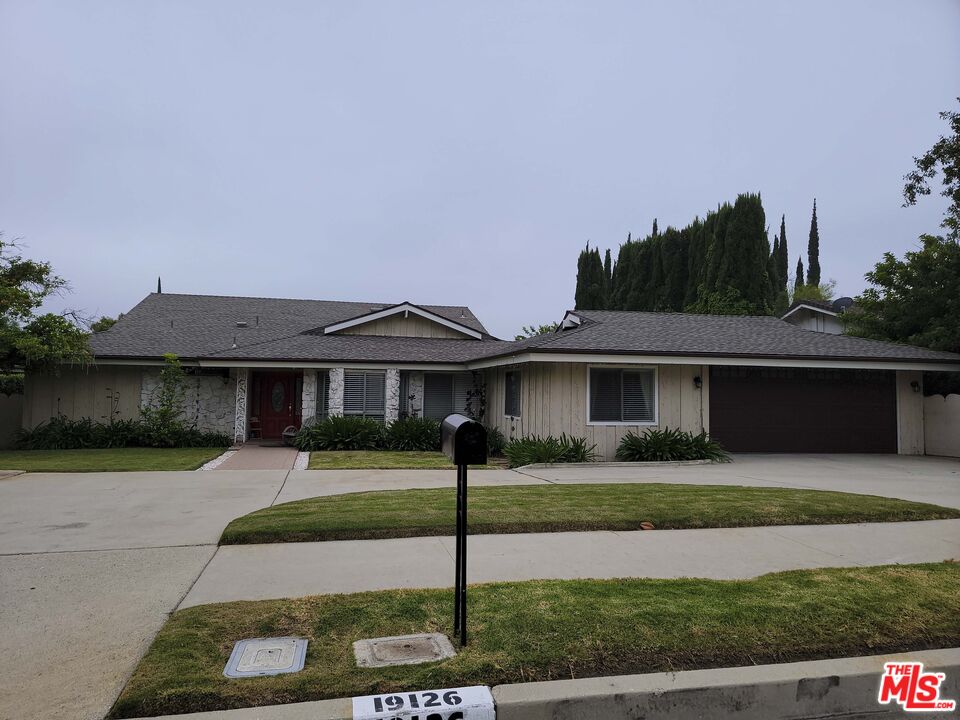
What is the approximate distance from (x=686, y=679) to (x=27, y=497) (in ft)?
31.3

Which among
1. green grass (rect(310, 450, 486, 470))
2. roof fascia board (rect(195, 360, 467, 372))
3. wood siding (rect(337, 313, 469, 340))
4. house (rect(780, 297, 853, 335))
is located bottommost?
green grass (rect(310, 450, 486, 470))

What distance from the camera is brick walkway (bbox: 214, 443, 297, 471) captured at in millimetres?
13262

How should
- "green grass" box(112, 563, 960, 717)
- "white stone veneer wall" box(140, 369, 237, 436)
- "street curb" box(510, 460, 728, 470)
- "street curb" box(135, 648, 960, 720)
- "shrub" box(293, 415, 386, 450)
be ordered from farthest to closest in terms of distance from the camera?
"white stone veneer wall" box(140, 369, 237, 436) → "shrub" box(293, 415, 386, 450) → "street curb" box(510, 460, 728, 470) → "green grass" box(112, 563, 960, 717) → "street curb" box(135, 648, 960, 720)

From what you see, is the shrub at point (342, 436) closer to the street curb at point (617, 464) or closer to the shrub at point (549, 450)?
the shrub at point (549, 450)

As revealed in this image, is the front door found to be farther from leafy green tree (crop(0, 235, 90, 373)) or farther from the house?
the house

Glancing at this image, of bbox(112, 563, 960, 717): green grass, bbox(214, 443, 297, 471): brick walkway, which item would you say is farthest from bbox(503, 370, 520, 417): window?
bbox(112, 563, 960, 717): green grass

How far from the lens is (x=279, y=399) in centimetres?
2033

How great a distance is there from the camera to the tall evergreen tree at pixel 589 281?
50969mm

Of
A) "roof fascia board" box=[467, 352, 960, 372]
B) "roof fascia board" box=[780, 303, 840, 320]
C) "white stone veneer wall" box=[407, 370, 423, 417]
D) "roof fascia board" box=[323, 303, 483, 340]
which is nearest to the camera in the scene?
"roof fascia board" box=[467, 352, 960, 372]

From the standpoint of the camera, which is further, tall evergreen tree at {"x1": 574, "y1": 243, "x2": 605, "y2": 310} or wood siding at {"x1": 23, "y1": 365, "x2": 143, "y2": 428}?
tall evergreen tree at {"x1": 574, "y1": 243, "x2": 605, "y2": 310}

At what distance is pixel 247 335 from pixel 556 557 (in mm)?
18282

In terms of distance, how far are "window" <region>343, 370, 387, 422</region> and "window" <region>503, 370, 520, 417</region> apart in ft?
11.7

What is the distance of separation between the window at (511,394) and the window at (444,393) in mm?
2203

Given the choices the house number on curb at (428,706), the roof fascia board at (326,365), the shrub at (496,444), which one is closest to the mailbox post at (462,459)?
the house number on curb at (428,706)
